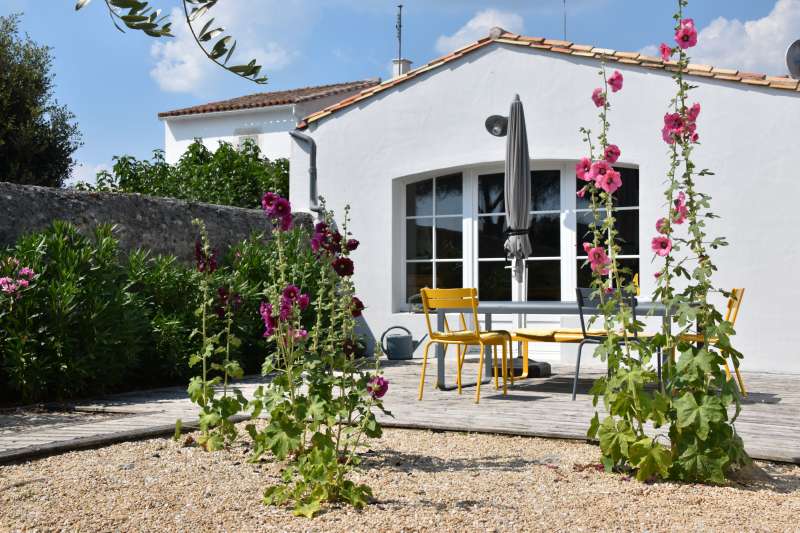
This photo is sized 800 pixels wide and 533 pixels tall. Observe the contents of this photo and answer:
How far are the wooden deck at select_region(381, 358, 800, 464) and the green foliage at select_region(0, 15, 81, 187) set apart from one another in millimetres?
11458

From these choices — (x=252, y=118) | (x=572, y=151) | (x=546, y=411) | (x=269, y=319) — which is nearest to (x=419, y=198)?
(x=572, y=151)

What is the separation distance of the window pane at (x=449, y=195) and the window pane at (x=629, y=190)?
1.85 metres

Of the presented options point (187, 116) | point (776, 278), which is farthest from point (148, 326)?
point (187, 116)

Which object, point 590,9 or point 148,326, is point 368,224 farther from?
point 590,9

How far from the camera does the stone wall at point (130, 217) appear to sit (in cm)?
683

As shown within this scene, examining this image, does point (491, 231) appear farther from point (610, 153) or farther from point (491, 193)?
point (610, 153)

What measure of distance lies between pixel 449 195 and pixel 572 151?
1.60 metres

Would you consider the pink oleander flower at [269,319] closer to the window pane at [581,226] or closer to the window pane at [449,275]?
the window pane at [581,226]

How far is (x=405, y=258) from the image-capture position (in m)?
10.2

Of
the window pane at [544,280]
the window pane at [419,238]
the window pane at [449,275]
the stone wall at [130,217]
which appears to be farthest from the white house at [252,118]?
the window pane at [544,280]

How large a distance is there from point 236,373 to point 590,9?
3542mm

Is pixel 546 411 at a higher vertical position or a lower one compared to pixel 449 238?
lower

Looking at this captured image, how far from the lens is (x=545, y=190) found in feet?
30.9

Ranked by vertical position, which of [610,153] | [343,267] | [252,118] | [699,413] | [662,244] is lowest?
[699,413]
